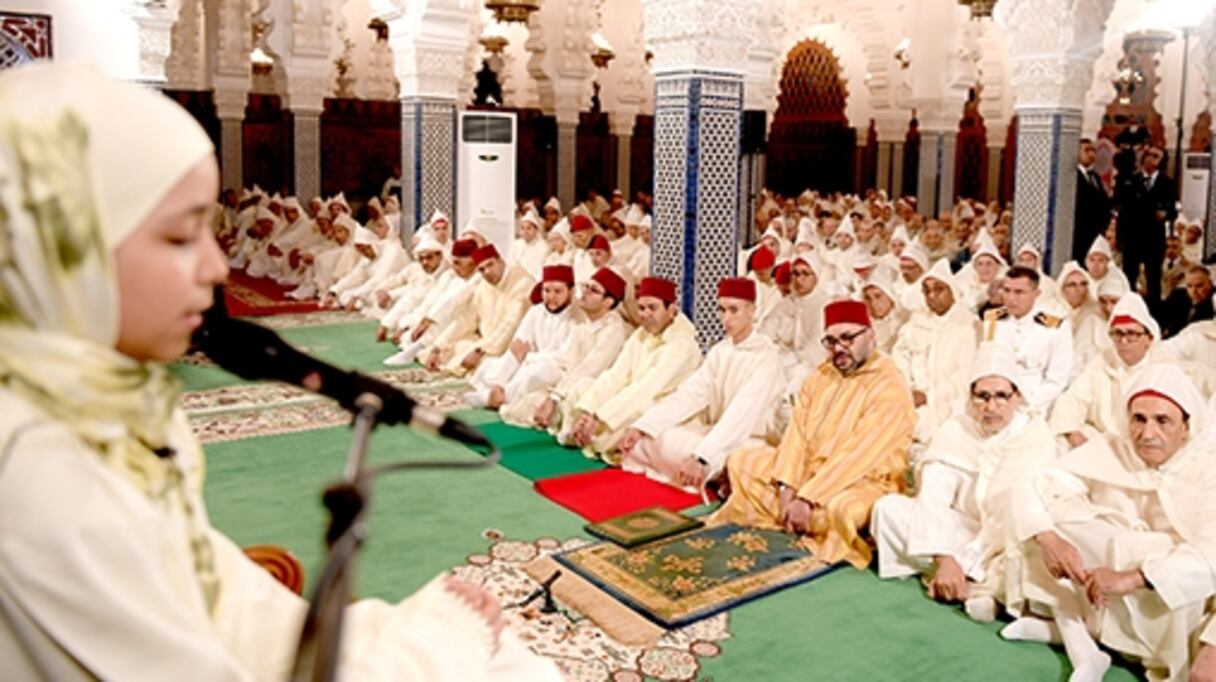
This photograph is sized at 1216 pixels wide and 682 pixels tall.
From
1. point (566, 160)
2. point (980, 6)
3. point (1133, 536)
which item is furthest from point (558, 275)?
point (566, 160)

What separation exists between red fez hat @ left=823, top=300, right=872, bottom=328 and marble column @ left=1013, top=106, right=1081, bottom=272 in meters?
3.69

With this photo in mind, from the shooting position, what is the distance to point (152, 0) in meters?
5.47

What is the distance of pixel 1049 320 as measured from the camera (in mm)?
4035

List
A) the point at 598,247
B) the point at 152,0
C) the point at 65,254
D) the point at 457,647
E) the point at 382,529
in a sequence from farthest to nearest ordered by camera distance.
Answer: the point at 598,247 → the point at 152,0 → the point at 382,529 → the point at 457,647 → the point at 65,254

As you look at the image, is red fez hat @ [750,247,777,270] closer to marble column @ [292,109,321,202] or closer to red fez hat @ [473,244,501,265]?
red fez hat @ [473,244,501,265]

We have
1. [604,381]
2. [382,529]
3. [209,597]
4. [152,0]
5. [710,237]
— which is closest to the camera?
[209,597]

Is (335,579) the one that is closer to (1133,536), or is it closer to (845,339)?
(1133,536)

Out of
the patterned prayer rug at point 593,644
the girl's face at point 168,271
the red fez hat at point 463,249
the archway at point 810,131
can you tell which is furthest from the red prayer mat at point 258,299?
the archway at point 810,131

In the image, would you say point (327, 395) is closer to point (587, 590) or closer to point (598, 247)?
point (587, 590)

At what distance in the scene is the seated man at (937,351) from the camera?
410 cm

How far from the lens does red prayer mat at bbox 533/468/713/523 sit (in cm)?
336

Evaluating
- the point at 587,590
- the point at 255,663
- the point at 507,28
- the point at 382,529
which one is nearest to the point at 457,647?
the point at 255,663

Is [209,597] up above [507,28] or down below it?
below

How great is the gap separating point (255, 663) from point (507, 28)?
1064 centimetres
